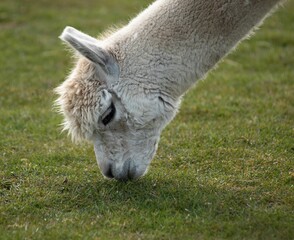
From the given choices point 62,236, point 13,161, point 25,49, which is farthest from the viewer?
point 25,49

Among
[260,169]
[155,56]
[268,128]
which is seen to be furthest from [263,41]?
[155,56]

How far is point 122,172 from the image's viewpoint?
525 centimetres

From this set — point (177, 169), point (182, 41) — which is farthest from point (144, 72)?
point (177, 169)

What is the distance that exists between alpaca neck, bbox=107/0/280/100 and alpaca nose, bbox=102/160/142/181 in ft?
2.17

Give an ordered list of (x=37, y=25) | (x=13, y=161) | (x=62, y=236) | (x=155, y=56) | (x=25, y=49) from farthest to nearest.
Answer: (x=37, y=25) → (x=25, y=49) → (x=13, y=161) → (x=155, y=56) → (x=62, y=236)

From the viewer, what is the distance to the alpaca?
5.09 meters

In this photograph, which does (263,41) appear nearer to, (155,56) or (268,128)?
(268,128)

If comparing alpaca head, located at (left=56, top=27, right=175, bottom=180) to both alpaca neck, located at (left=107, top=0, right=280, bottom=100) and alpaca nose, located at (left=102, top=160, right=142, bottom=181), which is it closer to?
alpaca nose, located at (left=102, top=160, right=142, bottom=181)

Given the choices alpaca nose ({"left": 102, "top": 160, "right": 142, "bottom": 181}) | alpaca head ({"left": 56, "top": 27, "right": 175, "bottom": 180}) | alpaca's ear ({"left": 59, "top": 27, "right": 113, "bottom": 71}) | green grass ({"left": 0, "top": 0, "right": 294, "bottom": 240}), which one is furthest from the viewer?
alpaca nose ({"left": 102, "top": 160, "right": 142, "bottom": 181})

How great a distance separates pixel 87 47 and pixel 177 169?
63.1 inches

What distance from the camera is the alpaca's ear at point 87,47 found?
4879 millimetres

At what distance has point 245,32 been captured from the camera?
524 cm

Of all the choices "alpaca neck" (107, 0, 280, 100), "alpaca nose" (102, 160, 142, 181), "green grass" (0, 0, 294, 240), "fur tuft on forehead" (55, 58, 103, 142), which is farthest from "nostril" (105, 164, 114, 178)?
"alpaca neck" (107, 0, 280, 100)

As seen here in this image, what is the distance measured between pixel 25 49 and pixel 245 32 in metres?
6.85
